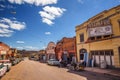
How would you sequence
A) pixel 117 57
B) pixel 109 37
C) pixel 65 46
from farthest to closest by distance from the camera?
pixel 65 46, pixel 109 37, pixel 117 57

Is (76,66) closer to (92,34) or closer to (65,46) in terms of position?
(92,34)

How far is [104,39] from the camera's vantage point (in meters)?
25.7

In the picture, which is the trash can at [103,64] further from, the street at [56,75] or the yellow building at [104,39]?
the street at [56,75]

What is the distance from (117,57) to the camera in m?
22.7

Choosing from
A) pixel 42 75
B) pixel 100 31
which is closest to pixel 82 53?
pixel 100 31

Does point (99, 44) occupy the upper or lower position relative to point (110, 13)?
lower

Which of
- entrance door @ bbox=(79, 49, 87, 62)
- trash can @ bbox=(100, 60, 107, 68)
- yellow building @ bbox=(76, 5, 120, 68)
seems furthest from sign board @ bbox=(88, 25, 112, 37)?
entrance door @ bbox=(79, 49, 87, 62)

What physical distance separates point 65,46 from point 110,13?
22.8 metres

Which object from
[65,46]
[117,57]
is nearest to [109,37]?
[117,57]

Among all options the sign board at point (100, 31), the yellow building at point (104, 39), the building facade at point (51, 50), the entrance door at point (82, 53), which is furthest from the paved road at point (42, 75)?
the building facade at point (51, 50)

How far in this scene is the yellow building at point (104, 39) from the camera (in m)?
23.1

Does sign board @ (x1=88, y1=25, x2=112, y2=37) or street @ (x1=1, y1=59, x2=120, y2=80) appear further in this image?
sign board @ (x1=88, y1=25, x2=112, y2=37)

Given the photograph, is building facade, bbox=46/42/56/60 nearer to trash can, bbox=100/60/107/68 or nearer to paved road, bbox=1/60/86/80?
paved road, bbox=1/60/86/80

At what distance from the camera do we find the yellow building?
23.1m
